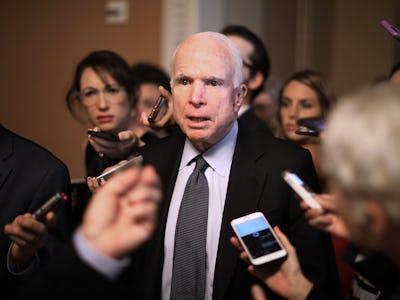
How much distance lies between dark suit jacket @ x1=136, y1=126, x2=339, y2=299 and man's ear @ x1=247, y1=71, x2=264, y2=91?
92cm

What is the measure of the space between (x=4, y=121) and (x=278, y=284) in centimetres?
322

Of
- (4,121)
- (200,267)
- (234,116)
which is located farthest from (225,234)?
(4,121)

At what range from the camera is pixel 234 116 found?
1931 mm

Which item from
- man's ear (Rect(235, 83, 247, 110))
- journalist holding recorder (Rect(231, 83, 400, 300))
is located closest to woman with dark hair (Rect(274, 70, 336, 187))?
man's ear (Rect(235, 83, 247, 110))

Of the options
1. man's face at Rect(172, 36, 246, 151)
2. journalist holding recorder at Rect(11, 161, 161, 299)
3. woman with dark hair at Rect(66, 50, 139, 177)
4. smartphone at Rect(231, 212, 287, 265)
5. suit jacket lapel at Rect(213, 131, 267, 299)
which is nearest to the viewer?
journalist holding recorder at Rect(11, 161, 161, 299)

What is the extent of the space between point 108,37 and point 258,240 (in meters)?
2.99

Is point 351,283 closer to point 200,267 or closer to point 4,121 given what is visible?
point 200,267

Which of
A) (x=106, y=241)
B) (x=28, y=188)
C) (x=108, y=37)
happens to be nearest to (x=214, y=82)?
(x=28, y=188)

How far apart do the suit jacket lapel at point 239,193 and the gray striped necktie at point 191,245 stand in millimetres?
57

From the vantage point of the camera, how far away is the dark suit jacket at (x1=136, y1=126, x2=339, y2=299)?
170 centimetres

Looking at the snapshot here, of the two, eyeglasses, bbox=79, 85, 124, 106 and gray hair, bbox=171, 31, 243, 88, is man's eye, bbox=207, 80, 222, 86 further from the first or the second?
eyeglasses, bbox=79, 85, 124, 106

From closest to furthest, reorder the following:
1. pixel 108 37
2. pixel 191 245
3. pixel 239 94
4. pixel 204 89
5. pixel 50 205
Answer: pixel 50 205 < pixel 191 245 < pixel 204 89 < pixel 239 94 < pixel 108 37

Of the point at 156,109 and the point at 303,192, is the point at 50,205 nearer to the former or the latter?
the point at 303,192

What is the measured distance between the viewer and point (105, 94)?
8.36ft
